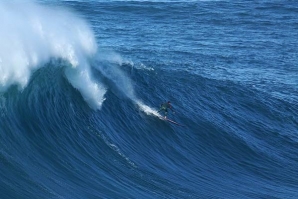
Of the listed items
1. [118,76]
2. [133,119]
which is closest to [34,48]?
[133,119]

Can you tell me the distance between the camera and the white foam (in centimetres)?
2189

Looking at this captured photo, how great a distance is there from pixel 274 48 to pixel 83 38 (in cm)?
2139

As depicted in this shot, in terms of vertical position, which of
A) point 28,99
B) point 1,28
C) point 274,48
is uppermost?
point 1,28

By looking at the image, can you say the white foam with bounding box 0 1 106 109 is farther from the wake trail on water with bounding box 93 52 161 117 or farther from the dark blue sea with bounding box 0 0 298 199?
the wake trail on water with bounding box 93 52 161 117

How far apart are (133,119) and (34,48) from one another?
208 inches

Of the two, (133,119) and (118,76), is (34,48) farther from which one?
(118,76)

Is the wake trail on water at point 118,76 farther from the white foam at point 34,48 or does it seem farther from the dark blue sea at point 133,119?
the white foam at point 34,48

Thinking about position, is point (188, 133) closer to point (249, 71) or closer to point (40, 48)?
point (40, 48)

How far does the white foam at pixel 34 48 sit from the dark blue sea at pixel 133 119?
0.20ft

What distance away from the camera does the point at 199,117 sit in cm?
2834

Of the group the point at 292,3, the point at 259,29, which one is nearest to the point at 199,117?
the point at 259,29

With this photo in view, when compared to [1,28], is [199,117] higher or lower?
lower

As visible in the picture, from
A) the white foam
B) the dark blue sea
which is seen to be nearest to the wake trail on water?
the dark blue sea

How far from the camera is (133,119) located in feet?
83.4
